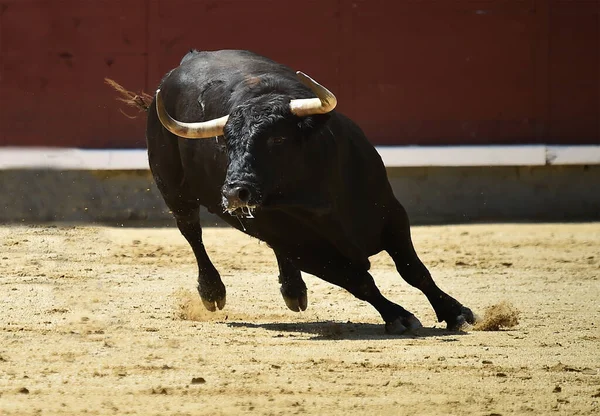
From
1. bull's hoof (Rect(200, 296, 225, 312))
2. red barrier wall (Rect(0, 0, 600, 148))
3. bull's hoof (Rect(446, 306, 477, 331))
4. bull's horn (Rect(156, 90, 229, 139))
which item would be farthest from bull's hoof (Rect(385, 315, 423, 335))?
red barrier wall (Rect(0, 0, 600, 148))

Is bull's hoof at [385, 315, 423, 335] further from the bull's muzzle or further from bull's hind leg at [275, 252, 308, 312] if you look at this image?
bull's hind leg at [275, 252, 308, 312]

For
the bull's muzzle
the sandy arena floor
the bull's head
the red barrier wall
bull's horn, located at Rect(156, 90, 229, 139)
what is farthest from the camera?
the red barrier wall

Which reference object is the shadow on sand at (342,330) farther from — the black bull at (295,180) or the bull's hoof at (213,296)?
the bull's hoof at (213,296)

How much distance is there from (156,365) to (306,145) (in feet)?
4.25

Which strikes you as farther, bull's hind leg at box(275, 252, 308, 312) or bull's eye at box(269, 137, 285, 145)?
bull's hind leg at box(275, 252, 308, 312)

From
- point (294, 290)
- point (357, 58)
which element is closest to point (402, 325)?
point (294, 290)

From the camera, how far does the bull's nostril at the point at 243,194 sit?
4891 millimetres

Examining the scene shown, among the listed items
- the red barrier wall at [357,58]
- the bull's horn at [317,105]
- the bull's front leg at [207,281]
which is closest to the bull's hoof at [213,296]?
the bull's front leg at [207,281]

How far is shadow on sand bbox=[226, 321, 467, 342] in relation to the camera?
5.14m

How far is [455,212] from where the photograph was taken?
390 inches

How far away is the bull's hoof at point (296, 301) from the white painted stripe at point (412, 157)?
3.86 metres

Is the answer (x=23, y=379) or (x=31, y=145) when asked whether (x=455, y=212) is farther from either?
(x=23, y=379)

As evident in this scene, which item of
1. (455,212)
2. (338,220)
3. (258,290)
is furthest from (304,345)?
(455,212)

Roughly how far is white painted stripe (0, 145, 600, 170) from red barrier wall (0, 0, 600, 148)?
13 centimetres
